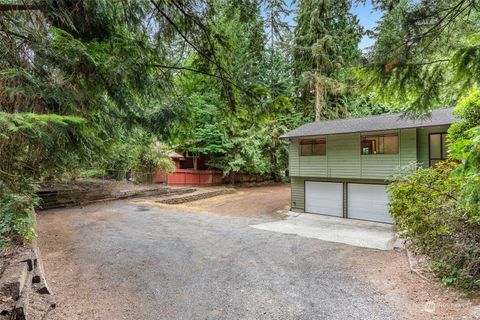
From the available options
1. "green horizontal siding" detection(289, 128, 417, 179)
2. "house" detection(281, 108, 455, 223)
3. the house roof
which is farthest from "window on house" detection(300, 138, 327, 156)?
the house roof

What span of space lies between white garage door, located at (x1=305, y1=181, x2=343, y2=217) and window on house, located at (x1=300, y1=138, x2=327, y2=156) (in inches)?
61.9

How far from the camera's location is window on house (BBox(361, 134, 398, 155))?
1197 centimetres

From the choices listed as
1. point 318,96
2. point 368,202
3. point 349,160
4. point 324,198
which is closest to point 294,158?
point 324,198

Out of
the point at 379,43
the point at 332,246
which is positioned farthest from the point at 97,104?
the point at 332,246

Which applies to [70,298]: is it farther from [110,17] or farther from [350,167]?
[350,167]

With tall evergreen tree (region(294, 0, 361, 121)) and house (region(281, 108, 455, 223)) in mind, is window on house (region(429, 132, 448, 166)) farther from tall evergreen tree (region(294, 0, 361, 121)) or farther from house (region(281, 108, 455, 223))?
tall evergreen tree (region(294, 0, 361, 121))

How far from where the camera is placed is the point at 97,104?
4426mm

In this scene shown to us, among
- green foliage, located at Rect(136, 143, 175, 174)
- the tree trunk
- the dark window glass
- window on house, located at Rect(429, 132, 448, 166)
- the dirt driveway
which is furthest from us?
the tree trunk

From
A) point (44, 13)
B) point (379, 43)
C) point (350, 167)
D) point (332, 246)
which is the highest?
point (44, 13)

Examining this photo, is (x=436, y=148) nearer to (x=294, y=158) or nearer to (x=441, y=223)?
(x=294, y=158)

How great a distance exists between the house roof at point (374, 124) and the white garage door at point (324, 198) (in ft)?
8.89

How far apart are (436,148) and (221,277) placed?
34.5 feet

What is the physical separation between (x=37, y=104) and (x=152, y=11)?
2230mm

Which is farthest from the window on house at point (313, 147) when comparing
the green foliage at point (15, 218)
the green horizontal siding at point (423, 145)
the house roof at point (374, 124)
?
the green foliage at point (15, 218)
